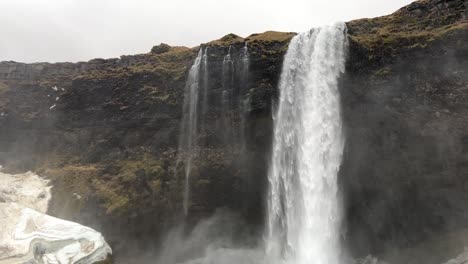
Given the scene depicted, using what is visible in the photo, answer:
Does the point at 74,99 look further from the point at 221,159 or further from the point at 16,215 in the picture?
the point at 221,159

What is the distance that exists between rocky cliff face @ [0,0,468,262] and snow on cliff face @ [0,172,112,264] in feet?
13.1

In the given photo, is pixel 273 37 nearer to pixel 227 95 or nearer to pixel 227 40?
pixel 227 40

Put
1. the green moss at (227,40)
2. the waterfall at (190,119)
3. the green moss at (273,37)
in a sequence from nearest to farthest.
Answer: the green moss at (273,37), the waterfall at (190,119), the green moss at (227,40)

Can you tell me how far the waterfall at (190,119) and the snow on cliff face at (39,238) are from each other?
35.8 ft

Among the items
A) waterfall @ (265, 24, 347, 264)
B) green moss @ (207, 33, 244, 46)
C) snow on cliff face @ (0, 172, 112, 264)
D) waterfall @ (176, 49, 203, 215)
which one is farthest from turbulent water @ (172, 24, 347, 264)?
snow on cliff face @ (0, 172, 112, 264)

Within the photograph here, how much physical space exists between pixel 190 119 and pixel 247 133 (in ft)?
20.4

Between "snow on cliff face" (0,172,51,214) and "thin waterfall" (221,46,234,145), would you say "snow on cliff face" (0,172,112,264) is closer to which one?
"snow on cliff face" (0,172,51,214)

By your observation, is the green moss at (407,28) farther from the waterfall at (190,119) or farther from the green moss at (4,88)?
the green moss at (4,88)

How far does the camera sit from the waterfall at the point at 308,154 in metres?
35.7

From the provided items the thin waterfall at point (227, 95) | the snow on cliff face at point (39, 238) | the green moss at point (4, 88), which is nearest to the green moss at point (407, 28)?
the thin waterfall at point (227, 95)

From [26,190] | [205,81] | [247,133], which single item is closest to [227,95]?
[205,81]

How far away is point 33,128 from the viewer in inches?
1961

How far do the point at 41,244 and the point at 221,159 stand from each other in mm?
16778

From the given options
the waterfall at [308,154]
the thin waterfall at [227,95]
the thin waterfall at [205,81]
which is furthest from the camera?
the thin waterfall at [205,81]
